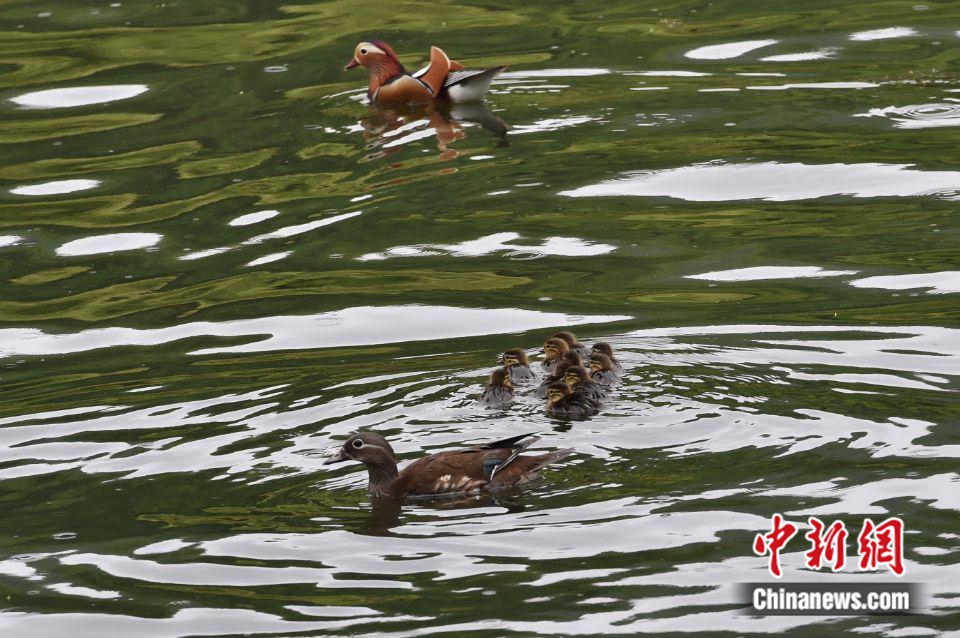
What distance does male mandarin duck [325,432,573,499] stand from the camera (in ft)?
29.5

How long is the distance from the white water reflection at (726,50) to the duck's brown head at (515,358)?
31.3 ft

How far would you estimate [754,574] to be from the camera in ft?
25.0

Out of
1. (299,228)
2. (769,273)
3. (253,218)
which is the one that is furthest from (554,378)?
(253,218)

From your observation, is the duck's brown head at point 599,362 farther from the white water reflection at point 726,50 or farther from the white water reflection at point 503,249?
the white water reflection at point 726,50

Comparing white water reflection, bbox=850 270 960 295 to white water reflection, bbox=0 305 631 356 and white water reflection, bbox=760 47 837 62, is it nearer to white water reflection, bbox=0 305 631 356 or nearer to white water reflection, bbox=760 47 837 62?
white water reflection, bbox=0 305 631 356

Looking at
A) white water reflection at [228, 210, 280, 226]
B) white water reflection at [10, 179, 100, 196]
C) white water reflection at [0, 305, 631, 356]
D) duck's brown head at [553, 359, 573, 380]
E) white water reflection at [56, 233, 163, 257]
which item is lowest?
white water reflection at [0, 305, 631, 356]

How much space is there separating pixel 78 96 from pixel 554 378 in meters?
11.2

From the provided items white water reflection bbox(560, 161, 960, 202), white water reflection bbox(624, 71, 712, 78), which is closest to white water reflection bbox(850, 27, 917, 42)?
white water reflection bbox(624, 71, 712, 78)

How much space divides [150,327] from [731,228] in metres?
4.70

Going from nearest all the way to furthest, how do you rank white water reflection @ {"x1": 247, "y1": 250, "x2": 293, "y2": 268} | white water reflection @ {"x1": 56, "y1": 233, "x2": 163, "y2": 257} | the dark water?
the dark water
white water reflection @ {"x1": 247, "y1": 250, "x2": 293, "y2": 268}
white water reflection @ {"x1": 56, "y1": 233, "x2": 163, "y2": 257}

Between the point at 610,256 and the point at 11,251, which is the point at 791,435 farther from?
the point at 11,251

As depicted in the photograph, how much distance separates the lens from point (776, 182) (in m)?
15.0

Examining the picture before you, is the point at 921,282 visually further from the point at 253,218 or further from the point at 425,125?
the point at 425,125

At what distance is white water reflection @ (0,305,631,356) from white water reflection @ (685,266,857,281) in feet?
3.79
